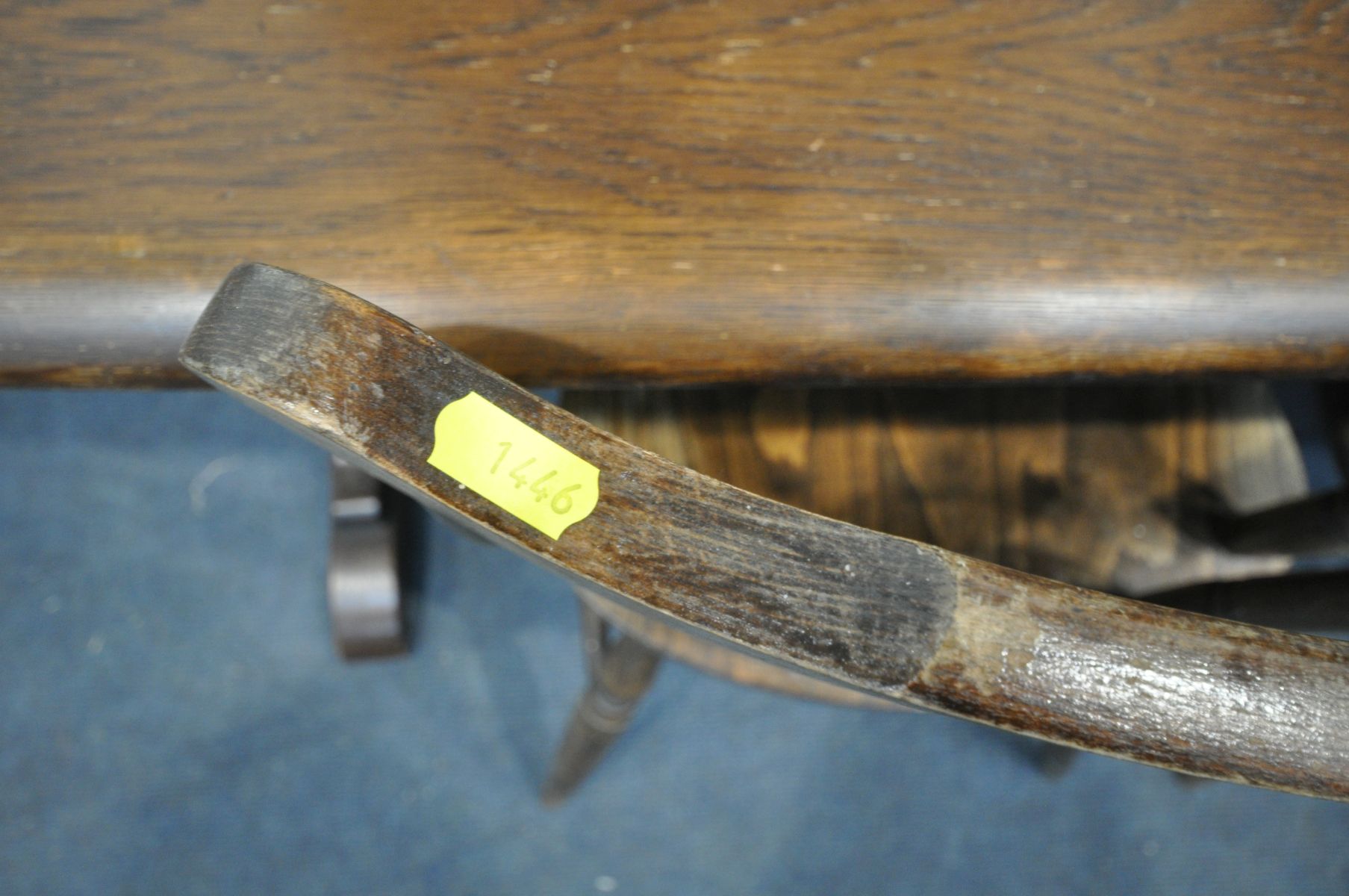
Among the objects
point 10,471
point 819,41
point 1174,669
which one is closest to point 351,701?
point 10,471

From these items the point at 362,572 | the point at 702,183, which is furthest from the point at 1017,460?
the point at 362,572

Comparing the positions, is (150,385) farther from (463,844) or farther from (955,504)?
(463,844)

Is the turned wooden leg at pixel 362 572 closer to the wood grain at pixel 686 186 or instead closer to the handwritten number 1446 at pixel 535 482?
the wood grain at pixel 686 186

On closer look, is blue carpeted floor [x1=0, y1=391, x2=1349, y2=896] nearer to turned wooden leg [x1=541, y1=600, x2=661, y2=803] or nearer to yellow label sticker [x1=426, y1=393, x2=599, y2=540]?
turned wooden leg [x1=541, y1=600, x2=661, y2=803]

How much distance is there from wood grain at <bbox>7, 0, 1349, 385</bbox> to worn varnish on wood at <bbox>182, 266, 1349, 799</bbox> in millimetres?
156

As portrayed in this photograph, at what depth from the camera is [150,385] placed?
1.29ft

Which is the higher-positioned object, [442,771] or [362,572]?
[362,572]

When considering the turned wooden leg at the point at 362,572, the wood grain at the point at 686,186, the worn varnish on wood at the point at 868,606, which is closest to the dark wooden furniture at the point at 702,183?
the wood grain at the point at 686,186

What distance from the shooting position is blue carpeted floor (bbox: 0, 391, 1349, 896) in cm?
100

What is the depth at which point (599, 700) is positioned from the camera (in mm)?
834

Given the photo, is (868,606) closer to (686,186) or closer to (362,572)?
(686,186)

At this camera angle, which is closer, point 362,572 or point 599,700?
point 599,700

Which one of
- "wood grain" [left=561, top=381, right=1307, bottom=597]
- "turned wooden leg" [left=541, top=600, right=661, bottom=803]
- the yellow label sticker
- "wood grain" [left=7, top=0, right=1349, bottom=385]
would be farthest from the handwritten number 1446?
"turned wooden leg" [left=541, top=600, right=661, bottom=803]

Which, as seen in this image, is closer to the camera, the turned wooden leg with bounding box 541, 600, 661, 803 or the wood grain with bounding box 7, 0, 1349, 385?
the wood grain with bounding box 7, 0, 1349, 385
